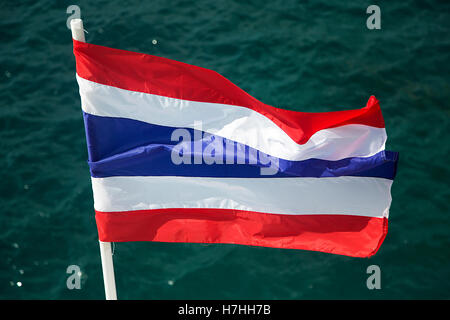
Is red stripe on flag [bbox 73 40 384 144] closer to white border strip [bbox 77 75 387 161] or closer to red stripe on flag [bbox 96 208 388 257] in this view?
white border strip [bbox 77 75 387 161]

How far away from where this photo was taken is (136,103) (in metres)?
6.08

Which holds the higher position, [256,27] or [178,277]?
[256,27]

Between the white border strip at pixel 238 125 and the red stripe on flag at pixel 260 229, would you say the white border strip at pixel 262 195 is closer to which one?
the red stripe on flag at pixel 260 229

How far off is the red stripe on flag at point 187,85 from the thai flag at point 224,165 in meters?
0.01

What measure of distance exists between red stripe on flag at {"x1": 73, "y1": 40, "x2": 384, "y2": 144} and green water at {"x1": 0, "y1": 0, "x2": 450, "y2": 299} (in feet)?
11.9

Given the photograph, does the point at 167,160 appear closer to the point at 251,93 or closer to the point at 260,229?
the point at 260,229

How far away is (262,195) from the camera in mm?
6227

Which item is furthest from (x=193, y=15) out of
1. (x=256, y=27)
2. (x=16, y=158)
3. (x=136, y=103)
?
(x=136, y=103)

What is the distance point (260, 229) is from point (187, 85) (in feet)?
5.79

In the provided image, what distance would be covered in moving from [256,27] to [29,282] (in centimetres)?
701

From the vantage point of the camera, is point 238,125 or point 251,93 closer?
point 238,125

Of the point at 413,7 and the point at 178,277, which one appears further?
the point at 413,7

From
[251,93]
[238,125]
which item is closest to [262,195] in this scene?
[238,125]

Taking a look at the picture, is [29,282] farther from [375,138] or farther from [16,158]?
[375,138]
